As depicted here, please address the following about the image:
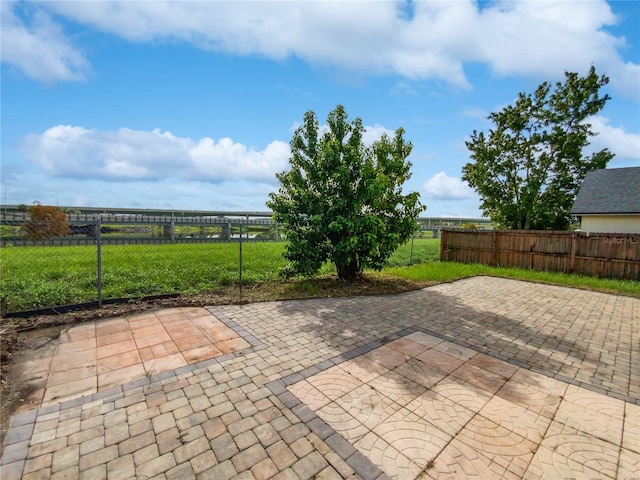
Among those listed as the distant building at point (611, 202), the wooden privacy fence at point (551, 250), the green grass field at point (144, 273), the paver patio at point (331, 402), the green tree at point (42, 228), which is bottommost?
the paver patio at point (331, 402)

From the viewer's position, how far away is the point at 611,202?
13547 mm

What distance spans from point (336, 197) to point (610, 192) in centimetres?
1562

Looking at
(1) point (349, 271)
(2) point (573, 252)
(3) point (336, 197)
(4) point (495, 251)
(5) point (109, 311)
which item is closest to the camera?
(5) point (109, 311)

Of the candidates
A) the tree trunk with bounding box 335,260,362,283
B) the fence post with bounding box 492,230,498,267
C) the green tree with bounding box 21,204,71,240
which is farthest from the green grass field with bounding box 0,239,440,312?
the fence post with bounding box 492,230,498,267

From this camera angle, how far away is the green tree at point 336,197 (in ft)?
23.2

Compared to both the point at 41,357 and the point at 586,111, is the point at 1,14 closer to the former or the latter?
the point at 41,357

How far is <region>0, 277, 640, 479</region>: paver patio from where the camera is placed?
2094mm

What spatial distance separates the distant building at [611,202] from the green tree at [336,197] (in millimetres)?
11735

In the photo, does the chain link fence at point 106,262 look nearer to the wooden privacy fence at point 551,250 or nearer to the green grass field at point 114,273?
the green grass field at point 114,273

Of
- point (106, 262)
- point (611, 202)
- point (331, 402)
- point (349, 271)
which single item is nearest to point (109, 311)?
point (331, 402)

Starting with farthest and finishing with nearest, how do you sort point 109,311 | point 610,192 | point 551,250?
point 610,192, point 551,250, point 109,311

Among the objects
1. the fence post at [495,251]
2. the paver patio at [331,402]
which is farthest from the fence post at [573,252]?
the paver patio at [331,402]

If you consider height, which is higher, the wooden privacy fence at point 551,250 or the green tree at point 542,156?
the green tree at point 542,156

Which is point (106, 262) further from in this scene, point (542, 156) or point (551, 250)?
point (542, 156)
